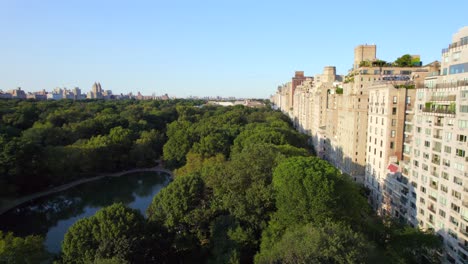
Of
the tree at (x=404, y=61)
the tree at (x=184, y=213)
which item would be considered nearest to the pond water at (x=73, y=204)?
the tree at (x=184, y=213)

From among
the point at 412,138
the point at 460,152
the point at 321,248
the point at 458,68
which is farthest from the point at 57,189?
the point at 458,68

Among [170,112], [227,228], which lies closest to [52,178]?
[227,228]

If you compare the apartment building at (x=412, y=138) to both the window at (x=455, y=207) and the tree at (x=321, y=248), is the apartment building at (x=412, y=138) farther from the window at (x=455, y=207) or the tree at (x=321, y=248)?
the tree at (x=321, y=248)

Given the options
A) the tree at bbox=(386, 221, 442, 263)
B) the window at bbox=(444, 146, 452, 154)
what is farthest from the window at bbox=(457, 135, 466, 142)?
the tree at bbox=(386, 221, 442, 263)

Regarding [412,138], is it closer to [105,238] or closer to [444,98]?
[444,98]

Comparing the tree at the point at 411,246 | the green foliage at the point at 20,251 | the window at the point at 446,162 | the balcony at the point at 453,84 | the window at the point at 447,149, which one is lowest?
the tree at the point at 411,246

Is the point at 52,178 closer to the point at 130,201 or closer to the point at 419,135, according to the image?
the point at 130,201

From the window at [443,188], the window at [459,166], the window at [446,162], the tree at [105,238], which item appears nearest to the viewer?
the tree at [105,238]
